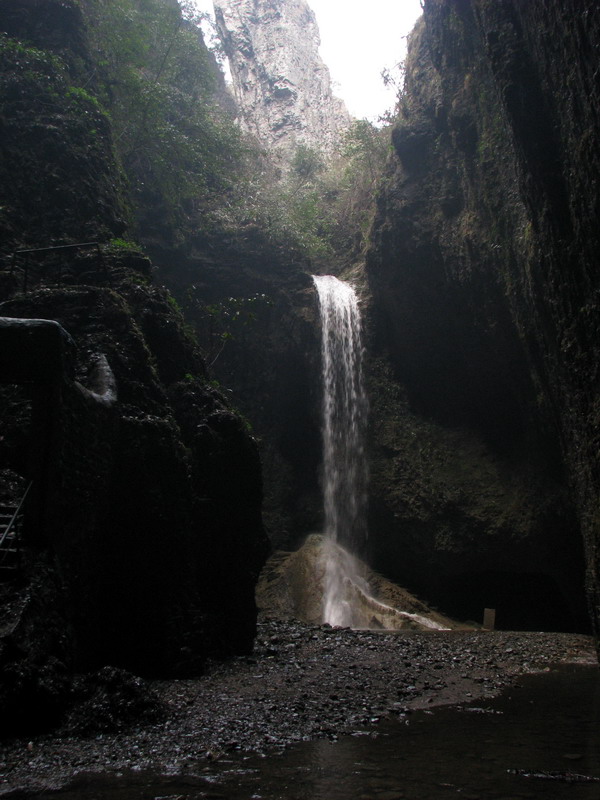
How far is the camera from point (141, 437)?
8.12 m

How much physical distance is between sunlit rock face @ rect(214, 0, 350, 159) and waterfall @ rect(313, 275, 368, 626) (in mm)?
21200


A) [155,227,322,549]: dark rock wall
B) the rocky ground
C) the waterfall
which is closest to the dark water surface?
A: the rocky ground

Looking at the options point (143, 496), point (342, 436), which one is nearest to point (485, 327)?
point (342, 436)

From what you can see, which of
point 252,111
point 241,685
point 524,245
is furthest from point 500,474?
point 252,111

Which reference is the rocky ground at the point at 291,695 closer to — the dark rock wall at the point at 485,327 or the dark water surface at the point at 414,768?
the dark water surface at the point at 414,768

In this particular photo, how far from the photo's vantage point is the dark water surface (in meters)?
3.64

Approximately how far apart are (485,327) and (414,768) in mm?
14841

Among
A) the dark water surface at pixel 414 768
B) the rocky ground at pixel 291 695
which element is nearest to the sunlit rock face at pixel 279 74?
the rocky ground at pixel 291 695

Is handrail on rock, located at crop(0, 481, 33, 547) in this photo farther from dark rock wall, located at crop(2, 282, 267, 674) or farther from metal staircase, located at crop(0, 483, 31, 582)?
dark rock wall, located at crop(2, 282, 267, 674)

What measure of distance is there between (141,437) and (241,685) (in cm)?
350

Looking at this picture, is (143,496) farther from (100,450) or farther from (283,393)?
(283,393)

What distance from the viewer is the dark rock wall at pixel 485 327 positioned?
340 inches

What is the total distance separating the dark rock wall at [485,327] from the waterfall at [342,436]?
70cm

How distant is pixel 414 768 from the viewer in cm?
416
